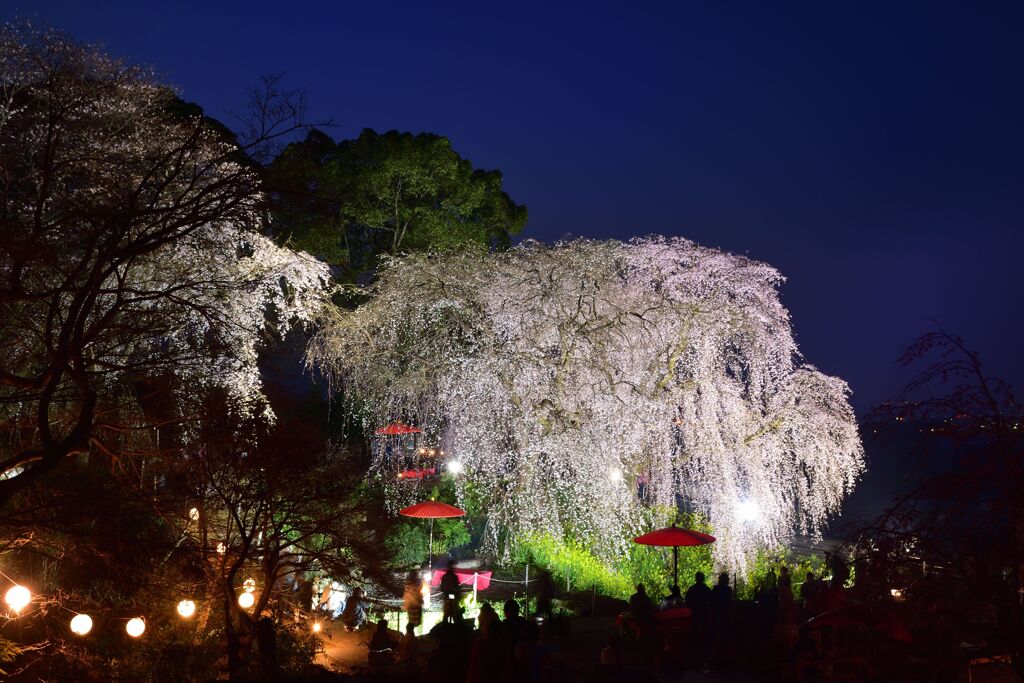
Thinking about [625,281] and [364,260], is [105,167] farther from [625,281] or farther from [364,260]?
[364,260]

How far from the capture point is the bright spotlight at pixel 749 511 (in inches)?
617

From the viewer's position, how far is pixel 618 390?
632 inches

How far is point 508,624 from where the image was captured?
28.7 feet

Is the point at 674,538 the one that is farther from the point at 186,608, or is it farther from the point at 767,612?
the point at 186,608

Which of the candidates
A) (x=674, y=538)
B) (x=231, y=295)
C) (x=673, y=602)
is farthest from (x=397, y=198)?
(x=673, y=602)

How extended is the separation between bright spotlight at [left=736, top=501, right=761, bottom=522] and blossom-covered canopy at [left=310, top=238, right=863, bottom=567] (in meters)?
0.03

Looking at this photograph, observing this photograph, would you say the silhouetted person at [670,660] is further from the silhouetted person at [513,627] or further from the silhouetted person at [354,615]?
the silhouetted person at [354,615]

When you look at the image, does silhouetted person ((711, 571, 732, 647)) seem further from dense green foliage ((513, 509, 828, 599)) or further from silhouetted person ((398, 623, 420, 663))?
silhouetted person ((398, 623, 420, 663))

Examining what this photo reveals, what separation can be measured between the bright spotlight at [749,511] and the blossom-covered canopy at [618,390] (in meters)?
0.03

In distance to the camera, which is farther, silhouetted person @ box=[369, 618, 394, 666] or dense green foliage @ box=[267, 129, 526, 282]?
dense green foliage @ box=[267, 129, 526, 282]

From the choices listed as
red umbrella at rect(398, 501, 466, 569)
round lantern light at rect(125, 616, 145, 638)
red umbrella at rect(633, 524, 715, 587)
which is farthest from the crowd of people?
round lantern light at rect(125, 616, 145, 638)

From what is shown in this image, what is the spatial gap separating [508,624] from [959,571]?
5.06m

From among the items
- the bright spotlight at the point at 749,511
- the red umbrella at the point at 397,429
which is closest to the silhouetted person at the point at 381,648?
the red umbrella at the point at 397,429

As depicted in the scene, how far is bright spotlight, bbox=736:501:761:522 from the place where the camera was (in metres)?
15.7
